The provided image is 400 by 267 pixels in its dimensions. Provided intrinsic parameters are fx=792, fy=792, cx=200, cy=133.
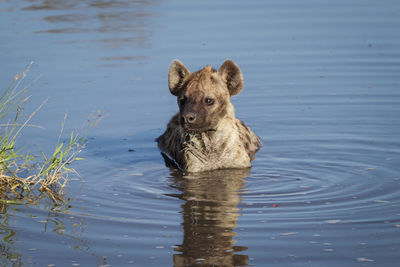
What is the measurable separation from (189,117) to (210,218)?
139cm

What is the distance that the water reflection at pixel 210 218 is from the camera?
507cm

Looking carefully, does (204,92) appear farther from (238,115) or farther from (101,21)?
(101,21)

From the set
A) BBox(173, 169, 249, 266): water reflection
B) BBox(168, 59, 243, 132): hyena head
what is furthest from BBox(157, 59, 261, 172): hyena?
BBox(173, 169, 249, 266): water reflection

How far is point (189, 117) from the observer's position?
7.12 metres

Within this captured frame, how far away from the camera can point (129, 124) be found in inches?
365

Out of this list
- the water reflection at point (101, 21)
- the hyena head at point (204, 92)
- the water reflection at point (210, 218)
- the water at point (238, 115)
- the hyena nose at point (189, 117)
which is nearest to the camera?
the water reflection at point (210, 218)

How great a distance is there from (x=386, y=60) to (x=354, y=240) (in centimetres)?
647

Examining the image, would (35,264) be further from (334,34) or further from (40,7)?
(40,7)

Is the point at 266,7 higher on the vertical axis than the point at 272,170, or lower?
higher

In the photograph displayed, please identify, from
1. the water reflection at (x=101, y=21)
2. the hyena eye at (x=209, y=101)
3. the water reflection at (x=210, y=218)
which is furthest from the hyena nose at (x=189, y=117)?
the water reflection at (x=101, y=21)

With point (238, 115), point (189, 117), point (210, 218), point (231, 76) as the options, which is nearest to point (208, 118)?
point (189, 117)

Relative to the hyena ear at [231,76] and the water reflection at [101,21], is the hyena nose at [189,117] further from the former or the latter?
the water reflection at [101,21]

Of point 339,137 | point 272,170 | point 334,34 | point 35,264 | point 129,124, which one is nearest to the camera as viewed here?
point 35,264

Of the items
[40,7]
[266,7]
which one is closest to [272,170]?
[266,7]
